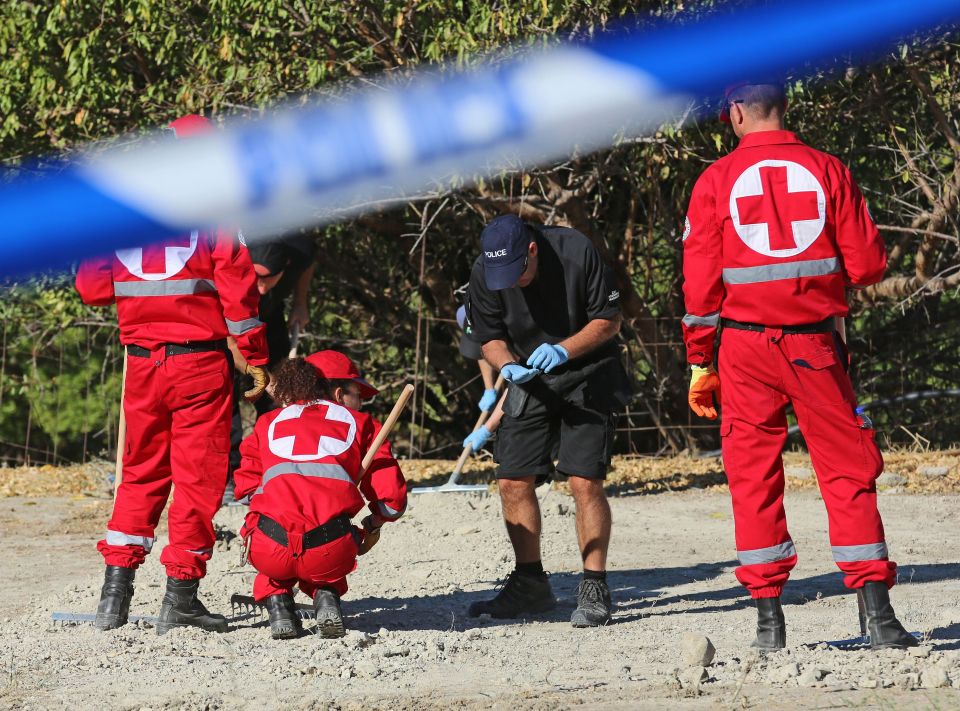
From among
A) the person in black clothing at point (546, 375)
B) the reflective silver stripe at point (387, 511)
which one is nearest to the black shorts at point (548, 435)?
the person in black clothing at point (546, 375)

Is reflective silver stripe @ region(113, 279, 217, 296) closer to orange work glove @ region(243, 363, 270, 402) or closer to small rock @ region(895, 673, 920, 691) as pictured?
orange work glove @ region(243, 363, 270, 402)

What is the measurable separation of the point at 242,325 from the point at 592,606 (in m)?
1.69

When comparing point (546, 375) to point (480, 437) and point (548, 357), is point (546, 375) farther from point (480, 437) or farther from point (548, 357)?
point (480, 437)

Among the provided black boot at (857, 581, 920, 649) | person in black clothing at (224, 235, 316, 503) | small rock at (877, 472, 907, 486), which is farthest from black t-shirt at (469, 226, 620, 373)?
small rock at (877, 472, 907, 486)

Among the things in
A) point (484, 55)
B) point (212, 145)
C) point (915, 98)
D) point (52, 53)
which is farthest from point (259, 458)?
point (915, 98)

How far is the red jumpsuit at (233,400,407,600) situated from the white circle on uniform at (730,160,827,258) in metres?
1.64

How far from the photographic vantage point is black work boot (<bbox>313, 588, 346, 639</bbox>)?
190 inches

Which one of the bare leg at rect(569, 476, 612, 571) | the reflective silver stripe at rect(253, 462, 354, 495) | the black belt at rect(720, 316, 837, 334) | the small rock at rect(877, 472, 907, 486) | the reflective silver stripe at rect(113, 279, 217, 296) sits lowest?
the small rock at rect(877, 472, 907, 486)

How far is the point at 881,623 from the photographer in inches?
170

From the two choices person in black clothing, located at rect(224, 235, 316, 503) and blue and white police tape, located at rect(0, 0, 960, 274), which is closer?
blue and white police tape, located at rect(0, 0, 960, 274)

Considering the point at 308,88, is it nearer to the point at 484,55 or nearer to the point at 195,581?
the point at 484,55

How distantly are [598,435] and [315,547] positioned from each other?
1237 millimetres

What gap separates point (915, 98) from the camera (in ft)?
32.7

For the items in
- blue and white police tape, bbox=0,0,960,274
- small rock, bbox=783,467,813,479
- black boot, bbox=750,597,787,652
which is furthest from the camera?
small rock, bbox=783,467,813,479
